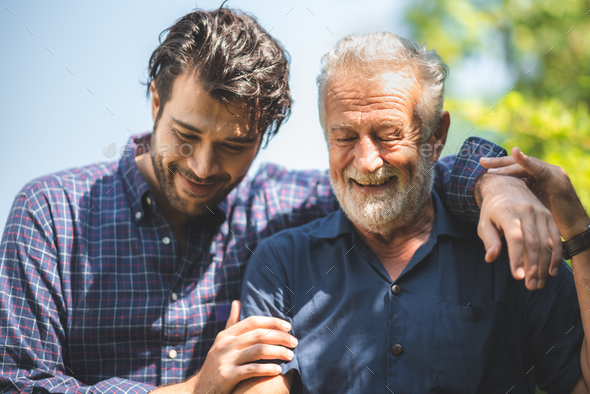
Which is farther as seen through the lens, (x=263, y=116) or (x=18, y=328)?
(x=263, y=116)

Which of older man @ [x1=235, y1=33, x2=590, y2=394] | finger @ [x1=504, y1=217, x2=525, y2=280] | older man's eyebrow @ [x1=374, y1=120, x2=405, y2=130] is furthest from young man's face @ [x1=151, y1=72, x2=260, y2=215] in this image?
finger @ [x1=504, y1=217, x2=525, y2=280]

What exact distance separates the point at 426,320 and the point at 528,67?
2531 mm

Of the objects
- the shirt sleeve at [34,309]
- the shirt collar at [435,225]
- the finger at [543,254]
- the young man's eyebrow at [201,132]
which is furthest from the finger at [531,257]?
the shirt sleeve at [34,309]

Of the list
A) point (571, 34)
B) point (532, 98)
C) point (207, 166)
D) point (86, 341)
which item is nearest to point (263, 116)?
point (207, 166)

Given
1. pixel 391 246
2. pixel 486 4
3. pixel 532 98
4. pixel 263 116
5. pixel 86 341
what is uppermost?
pixel 486 4

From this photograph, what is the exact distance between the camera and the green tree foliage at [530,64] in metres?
2.85

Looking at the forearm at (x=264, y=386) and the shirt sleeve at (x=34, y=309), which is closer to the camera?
the forearm at (x=264, y=386)

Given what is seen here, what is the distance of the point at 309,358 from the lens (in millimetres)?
1807

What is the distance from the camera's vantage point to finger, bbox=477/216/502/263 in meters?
1.36

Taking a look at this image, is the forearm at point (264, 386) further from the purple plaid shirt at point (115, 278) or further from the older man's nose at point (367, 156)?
the older man's nose at point (367, 156)

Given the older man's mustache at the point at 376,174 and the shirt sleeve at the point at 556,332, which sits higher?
the older man's mustache at the point at 376,174

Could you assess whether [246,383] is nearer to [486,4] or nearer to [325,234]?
[325,234]

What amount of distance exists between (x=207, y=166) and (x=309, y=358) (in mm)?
936

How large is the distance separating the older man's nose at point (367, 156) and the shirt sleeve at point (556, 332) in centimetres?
78
